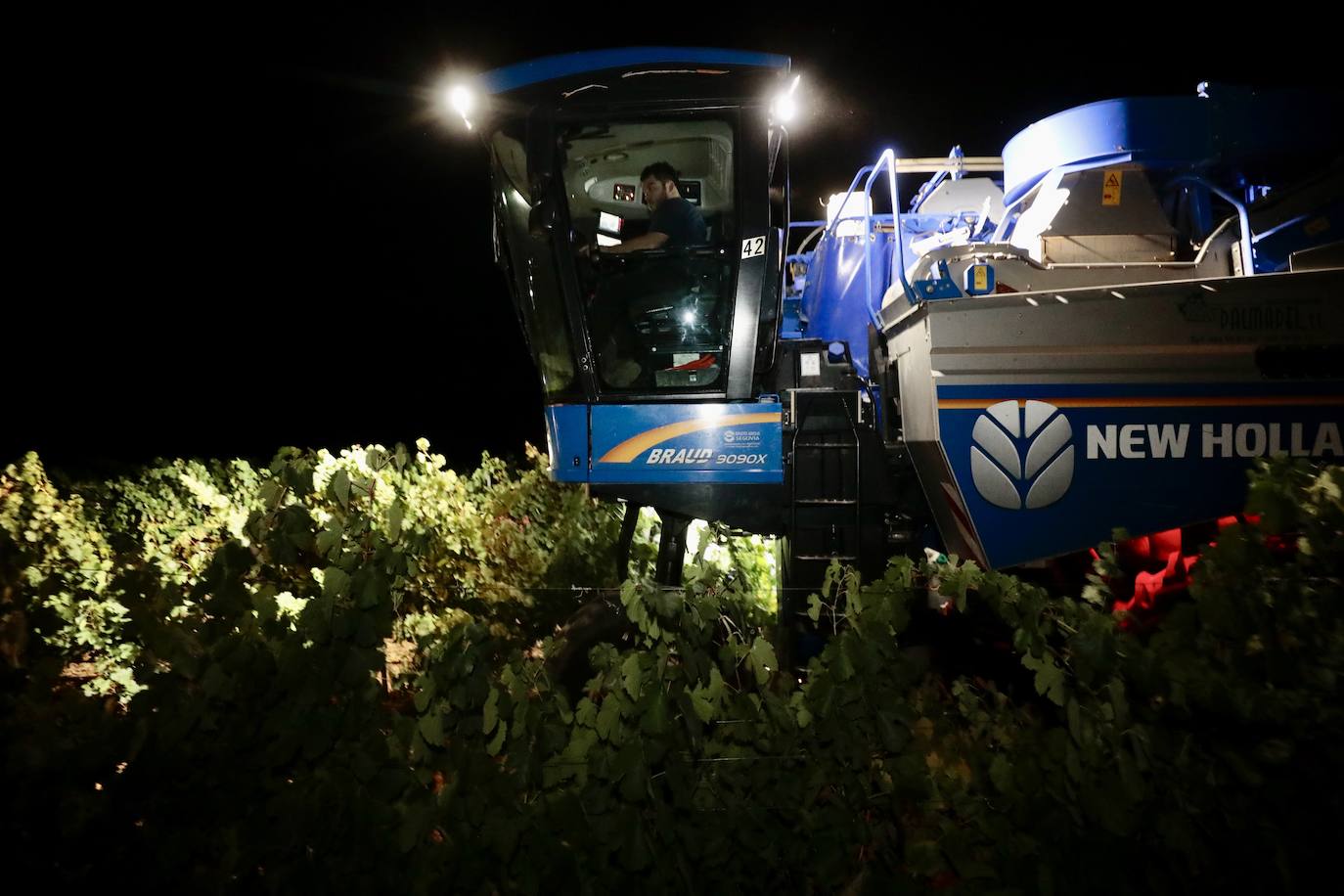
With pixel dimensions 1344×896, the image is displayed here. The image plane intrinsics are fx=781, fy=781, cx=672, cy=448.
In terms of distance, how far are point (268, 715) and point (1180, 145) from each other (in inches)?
187

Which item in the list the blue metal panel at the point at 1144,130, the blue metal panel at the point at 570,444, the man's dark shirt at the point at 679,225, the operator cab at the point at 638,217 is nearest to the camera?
the operator cab at the point at 638,217

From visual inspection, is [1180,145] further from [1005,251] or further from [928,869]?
[928,869]

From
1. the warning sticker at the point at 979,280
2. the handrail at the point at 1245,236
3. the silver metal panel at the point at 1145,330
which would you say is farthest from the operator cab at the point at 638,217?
the handrail at the point at 1245,236

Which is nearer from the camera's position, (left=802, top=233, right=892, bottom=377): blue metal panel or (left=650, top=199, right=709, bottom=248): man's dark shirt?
(left=650, top=199, right=709, bottom=248): man's dark shirt

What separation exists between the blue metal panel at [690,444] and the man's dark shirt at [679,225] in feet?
2.85

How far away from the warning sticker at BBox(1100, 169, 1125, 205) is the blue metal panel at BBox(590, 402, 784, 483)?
205cm

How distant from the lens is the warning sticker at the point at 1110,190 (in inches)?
162

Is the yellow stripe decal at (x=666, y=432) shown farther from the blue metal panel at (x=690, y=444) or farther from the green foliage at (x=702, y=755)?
the green foliage at (x=702, y=755)

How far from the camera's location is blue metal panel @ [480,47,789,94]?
3.78 metres

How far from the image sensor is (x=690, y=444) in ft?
13.8

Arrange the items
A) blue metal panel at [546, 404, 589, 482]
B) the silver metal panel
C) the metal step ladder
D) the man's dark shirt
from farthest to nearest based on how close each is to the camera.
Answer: the metal step ladder
blue metal panel at [546, 404, 589, 482]
the man's dark shirt
the silver metal panel

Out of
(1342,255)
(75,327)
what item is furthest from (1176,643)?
(75,327)

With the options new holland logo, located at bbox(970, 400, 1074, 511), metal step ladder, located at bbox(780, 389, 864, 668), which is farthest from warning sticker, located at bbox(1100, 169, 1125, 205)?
metal step ladder, located at bbox(780, 389, 864, 668)

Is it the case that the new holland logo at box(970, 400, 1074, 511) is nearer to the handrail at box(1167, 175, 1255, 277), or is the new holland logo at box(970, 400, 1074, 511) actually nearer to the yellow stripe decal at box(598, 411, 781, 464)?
the yellow stripe decal at box(598, 411, 781, 464)
